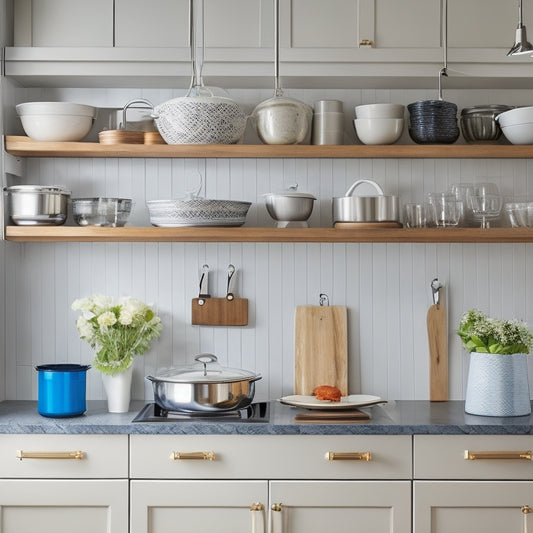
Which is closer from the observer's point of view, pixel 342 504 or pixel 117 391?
pixel 342 504

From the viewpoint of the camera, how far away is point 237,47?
307 cm

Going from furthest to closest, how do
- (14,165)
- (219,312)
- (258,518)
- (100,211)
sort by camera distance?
(219,312) < (14,165) < (100,211) < (258,518)

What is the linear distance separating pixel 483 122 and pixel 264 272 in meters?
1.04

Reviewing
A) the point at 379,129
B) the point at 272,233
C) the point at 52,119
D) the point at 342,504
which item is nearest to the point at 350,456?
the point at 342,504

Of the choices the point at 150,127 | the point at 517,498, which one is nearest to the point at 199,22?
the point at 150,127

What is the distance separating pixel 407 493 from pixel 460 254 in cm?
105

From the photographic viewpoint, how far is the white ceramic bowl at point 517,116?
9.83ft

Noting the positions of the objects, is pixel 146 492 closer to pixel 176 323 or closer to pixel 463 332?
pixel 176 323

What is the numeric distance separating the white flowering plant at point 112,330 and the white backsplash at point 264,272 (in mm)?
251

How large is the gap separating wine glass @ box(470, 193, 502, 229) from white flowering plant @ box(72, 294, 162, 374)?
4.33ft

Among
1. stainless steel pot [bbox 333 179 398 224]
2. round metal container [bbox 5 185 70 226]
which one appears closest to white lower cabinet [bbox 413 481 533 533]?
stainless steel pot [bbox 333 179 398 224]

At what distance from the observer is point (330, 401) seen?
3004 mm

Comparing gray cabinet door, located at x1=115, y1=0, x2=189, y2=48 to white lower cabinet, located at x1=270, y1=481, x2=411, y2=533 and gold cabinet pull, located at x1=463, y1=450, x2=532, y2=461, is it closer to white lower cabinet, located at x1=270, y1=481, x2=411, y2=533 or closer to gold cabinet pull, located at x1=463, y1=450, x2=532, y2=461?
white lower cabinet, located at x1=270, y1=481, x2=411, y2=533

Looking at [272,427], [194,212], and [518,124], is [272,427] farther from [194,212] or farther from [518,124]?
[518,124]
